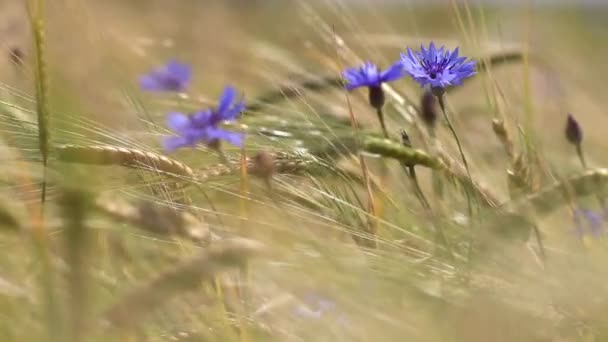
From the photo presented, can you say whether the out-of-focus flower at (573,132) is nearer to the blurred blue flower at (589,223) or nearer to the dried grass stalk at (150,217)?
the blurred blue flower at (589,223)

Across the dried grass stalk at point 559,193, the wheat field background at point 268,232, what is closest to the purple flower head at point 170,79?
the wheat field background at point 268,232

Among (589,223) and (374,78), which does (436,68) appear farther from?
(589,223)

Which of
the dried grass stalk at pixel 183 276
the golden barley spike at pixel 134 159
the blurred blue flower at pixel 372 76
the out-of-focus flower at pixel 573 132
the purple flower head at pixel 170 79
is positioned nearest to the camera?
the dried grass stalk at pixel 183 276

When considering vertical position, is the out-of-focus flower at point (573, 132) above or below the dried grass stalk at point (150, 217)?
above

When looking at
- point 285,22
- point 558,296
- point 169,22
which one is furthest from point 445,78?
point 285,22

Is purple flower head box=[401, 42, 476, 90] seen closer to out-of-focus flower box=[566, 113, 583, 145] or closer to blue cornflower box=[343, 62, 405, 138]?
blue cornflower box=[343, 62, 405, 138]

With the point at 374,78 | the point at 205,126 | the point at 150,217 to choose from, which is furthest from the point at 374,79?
the point at 150,217

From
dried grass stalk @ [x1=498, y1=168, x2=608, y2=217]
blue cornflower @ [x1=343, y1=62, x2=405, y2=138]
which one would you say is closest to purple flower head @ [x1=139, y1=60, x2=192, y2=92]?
blue cornflower @ [x1=343, y1=62, x2=405, y2=138]

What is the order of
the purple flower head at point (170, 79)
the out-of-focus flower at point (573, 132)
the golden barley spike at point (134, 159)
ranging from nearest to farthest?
the golden barley spike at point (134, 159), the out-of-focus flower at point (573, 132), the purple flower head at point (170, 79)

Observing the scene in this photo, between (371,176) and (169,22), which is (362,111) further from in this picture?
(169,22)
